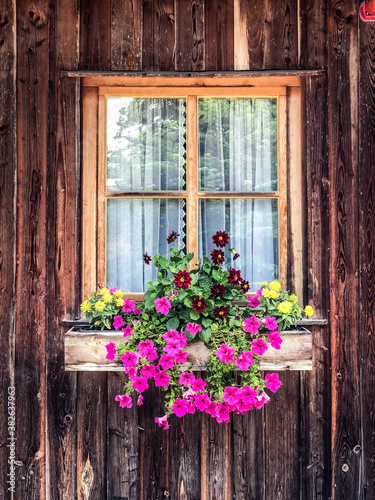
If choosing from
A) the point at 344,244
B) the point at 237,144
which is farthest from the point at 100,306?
the point at 344,244

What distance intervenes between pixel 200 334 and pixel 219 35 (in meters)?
1.56

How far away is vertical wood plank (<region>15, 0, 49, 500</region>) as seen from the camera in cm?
211

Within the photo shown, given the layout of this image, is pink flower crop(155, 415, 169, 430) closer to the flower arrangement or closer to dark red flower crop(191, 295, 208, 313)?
the flower arrangement

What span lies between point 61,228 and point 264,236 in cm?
110

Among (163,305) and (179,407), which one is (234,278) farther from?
(179,407)

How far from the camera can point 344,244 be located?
214cm

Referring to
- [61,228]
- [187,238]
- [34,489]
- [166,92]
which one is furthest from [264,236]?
[34,489]

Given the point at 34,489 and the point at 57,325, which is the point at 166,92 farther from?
the point at 34,489

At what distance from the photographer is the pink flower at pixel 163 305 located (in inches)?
72.6

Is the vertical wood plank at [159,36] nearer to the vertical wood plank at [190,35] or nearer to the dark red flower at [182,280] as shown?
the vertical wood plank at [190,35]

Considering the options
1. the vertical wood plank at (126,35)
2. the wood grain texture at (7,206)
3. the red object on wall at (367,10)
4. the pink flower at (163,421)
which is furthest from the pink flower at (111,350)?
the red object on wall at (367,10)

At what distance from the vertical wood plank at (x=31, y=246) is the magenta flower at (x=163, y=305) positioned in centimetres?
67

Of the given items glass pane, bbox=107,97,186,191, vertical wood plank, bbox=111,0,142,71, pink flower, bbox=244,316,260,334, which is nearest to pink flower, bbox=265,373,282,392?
pink flower, bbox=244,316,260,334

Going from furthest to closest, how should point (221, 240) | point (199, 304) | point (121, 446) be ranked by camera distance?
point (121, 446) → point (221, 240) → point (199, 304)
